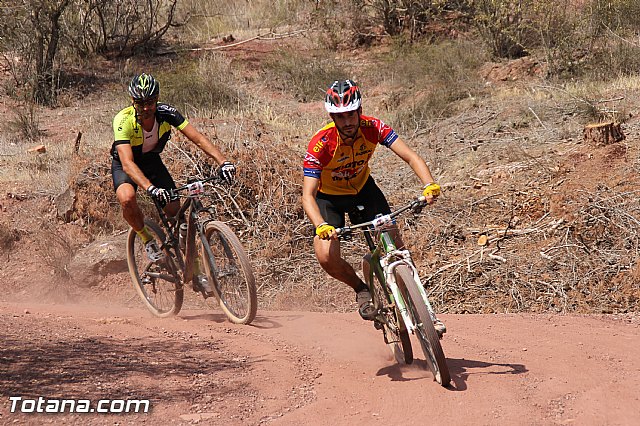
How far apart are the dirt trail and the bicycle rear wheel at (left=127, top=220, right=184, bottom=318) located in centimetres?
54

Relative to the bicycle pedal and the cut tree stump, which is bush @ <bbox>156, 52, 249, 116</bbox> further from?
the bicycle pedal

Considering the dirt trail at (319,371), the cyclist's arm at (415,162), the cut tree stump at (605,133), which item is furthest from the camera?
the cut tree stump at (605,133)

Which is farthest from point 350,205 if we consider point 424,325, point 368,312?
point 424,325

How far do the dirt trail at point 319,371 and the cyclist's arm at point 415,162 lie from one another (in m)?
1.35

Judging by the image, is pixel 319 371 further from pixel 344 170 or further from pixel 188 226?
pixel 188 226

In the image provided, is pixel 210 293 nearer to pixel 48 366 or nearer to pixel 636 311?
pixel 48 366

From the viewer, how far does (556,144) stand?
11.5 metres

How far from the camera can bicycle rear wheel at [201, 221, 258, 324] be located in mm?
6914

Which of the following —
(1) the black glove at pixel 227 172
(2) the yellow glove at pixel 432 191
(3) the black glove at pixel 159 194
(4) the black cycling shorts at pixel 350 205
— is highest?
(1) the black glove at pixel 227 172

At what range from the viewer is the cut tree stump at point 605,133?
10.7 metres

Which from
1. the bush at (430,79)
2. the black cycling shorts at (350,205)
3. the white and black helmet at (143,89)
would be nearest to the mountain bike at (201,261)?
the white and black helmet at (143,89)

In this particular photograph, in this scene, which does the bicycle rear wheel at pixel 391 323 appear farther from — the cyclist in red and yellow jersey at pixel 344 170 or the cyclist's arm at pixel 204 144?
the cyclist's arm at pixel 204 144

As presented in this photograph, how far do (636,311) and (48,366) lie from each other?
5.48m

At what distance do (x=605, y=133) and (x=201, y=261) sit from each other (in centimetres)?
613
